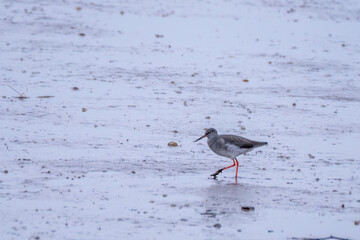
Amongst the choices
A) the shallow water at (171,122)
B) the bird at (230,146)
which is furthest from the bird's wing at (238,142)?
the shallow water at (171,122)

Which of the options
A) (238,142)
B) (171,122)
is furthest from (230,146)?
(171,122)

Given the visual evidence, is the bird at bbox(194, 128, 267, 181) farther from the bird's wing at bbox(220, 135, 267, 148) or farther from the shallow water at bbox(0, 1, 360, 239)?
the shallow water at bbox(0, 1, 360, 239)

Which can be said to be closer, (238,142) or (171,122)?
(238,142)

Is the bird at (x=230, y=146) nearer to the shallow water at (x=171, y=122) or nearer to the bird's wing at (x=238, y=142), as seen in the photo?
the bird's wing at (x=238, y=142)

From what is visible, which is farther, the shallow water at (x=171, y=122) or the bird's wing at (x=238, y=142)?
the bird's wing at (x=238, y=142)

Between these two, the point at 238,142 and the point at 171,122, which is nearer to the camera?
the point at 238,142

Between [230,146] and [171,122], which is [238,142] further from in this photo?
[171,122]

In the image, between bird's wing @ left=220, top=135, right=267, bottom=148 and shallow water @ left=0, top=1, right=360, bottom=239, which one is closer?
shallow water @ left=0, top=1, right=360, bottom=239

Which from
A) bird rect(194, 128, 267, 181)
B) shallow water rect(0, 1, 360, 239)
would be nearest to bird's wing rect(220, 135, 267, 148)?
bird rect(194, 128, 267, 181)

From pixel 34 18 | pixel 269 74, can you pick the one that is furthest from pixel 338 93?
pixel 34 18

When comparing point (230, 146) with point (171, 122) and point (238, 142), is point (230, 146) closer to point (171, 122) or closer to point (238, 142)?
point (238, 142)

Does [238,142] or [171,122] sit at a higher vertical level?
[238,142]

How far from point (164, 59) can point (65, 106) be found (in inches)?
201

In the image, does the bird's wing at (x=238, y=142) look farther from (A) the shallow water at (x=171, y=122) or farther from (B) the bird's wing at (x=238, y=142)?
(A) the shallow water at (x=171, y=122)
